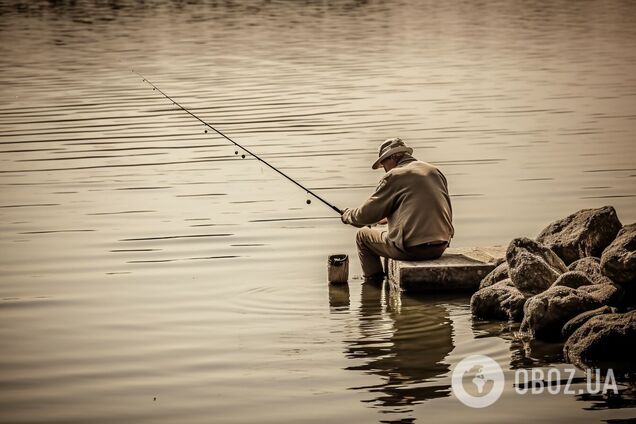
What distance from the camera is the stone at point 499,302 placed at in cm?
848

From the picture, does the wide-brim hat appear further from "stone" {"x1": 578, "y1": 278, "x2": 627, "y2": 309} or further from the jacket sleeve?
"stone" {"x1": 578, "y1": 278, "x2": 627, "y2": 309}

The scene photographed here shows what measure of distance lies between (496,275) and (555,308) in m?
1.13

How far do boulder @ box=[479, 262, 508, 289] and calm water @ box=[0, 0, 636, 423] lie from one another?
0.88ft

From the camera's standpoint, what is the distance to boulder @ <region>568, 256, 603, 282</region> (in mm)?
8398

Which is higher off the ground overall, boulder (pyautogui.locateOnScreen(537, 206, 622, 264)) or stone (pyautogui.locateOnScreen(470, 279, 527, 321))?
boulder (pyautogui.locateOnScreen(537, 206, 622, 264))

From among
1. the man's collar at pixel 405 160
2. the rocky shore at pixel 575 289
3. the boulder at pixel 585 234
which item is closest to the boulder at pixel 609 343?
the rocky shore at pixel 575 289

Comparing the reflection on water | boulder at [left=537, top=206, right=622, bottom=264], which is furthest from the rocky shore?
the reflection on water

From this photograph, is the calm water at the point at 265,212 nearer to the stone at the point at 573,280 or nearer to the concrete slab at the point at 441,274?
the concrete slab at the point at 441,274

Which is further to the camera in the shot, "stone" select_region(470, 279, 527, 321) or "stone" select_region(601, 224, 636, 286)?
"stone" select_region(470, 279, 527, 321)

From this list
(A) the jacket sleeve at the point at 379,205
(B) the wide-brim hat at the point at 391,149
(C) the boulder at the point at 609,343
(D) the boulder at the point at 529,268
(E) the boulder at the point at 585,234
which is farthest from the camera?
(B) the wide-brim hat at the point at 391,149

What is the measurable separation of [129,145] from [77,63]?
48.9ft

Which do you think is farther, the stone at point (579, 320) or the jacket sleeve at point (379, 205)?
the jacket sleeve at point (379, 205)

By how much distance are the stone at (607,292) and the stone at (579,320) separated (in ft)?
0.18

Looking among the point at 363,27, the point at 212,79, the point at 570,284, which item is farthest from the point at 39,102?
the point at 363,27
